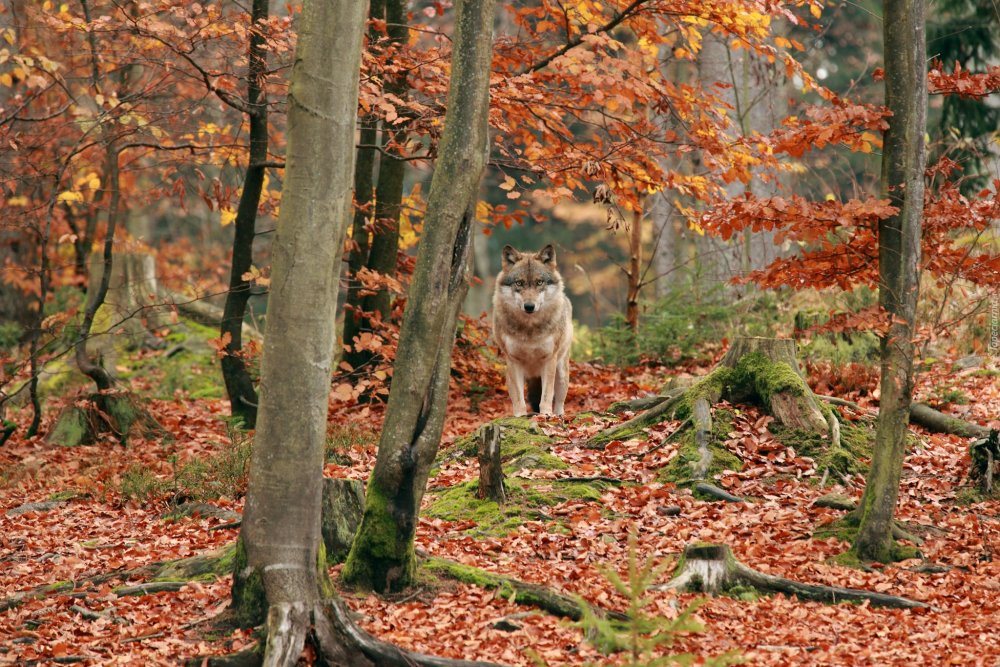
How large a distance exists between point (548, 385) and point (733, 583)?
5.67m

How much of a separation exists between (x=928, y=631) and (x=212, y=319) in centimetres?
1727

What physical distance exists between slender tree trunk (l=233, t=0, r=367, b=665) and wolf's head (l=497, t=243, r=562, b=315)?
6679 millimetres

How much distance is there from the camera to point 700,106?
36.8 ft

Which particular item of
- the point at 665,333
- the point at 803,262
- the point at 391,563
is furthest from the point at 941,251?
the point at 665,333

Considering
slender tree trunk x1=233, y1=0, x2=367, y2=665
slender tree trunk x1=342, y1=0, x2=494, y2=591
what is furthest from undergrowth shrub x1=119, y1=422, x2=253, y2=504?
slender tree trunk x1=233, y1=0, x2=367, y2=665

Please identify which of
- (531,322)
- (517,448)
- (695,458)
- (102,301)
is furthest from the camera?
(531,322)

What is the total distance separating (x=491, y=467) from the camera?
8.71 m

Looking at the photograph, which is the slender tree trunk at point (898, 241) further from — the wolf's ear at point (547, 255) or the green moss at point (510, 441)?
the wolf's ear at point (547, 255)

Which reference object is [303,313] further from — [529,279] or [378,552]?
[529,279]

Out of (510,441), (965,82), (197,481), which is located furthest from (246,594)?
(965,82)

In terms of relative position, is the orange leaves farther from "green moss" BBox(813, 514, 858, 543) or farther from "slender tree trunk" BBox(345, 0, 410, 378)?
"slender tree trunk" BBox(345, 0, 410, 378)

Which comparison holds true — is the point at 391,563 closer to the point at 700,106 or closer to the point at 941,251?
the point at 941,251

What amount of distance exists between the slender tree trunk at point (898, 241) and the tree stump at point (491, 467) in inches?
122

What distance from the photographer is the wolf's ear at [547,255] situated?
12.5m
